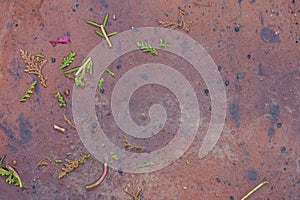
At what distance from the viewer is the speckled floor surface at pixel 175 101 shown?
8.24ft

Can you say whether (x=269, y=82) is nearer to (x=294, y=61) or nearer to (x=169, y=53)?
(x=294, y=61)

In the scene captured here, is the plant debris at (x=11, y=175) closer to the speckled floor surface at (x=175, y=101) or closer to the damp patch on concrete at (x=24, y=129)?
the speckled floor surface at (x=175, y=101)

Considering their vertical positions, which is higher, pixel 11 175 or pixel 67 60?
pixel 67 60

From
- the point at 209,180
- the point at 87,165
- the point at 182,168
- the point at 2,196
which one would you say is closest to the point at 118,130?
the point at 87,165

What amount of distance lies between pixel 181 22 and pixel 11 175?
130cm

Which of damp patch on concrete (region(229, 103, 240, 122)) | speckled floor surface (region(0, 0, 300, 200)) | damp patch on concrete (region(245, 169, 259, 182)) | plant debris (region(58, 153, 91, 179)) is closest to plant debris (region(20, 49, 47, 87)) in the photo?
speckled floor surface (region(0, 0, 300, 200))

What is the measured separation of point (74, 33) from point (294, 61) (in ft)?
4.21

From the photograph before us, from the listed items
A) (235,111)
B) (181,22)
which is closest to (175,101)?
(235,111)

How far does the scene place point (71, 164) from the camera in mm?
2514

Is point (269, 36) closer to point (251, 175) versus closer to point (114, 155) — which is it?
point (251, 175)

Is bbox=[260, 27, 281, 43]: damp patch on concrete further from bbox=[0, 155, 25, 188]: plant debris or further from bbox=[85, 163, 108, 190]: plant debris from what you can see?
bbox=[0, 155, 25, 188]: plant debris

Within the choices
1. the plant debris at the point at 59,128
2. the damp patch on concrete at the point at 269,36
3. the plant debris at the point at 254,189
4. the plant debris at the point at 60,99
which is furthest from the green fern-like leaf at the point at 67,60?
the plant debris at the point at 254,189

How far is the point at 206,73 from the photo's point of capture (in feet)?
8.32

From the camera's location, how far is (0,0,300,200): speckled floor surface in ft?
8.24
